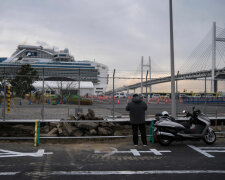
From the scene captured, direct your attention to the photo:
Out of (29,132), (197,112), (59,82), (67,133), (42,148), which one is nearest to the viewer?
(42,148)

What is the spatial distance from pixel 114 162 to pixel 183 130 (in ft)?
9.30

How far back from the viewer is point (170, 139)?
22.8ft

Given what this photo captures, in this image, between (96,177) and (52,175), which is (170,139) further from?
(52,175)

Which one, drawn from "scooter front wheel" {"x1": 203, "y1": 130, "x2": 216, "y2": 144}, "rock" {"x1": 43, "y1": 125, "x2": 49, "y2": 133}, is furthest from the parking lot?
"rock" {"x1": 43, "y1": 125, "x2": 49, "y2": 133}

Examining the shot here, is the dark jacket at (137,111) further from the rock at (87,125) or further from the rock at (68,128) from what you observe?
the rock at (68,128)

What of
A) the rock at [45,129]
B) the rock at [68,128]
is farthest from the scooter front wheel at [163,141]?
the rock at [45,129]

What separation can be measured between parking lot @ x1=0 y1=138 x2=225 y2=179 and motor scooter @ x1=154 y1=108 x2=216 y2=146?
253 millimetres

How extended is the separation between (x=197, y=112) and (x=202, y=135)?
2.37 ft

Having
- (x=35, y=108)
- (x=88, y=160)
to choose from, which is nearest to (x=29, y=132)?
(x=35, y=108)

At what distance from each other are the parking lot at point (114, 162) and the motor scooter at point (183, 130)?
0.83 ft

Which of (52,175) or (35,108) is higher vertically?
(35,108)

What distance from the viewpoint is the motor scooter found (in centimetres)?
693

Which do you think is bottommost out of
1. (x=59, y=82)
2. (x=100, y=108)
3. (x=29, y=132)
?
(x=29, y=132)

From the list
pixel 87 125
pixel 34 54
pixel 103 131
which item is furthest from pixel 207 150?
pixel 34 54
